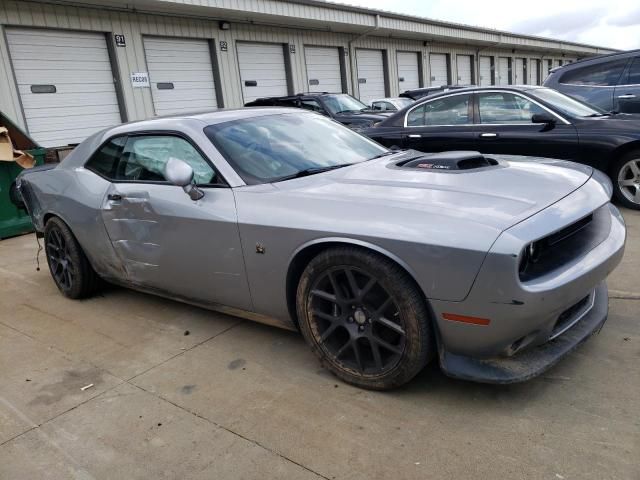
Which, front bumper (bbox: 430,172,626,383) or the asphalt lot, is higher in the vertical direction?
front bumper (bbox: 430,172,626,383)

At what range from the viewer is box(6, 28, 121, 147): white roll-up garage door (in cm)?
967

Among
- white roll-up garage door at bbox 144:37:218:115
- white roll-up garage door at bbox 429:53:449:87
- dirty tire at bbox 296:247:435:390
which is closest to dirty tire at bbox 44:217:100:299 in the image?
dirty tire at bbox 296:247:435:390

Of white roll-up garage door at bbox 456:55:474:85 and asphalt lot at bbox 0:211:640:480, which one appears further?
white roll-up garage door at bbox 456:55:474:85

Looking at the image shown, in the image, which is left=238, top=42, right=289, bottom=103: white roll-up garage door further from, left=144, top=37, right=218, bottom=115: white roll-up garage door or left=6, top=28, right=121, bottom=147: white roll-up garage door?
left=6, top=28, right=121, bottom=147: white roll-up garage door

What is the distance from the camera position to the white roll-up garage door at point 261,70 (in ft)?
45.8

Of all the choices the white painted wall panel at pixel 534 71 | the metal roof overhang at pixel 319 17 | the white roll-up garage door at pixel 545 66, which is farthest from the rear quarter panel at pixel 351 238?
the white roll-up garage door at pixel 545 66

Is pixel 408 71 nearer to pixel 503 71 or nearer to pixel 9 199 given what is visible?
pixel 503 71

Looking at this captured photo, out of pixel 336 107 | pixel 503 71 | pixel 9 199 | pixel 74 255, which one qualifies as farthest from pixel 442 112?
pixel 503 71

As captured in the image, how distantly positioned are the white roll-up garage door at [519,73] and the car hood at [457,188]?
99.9 feet

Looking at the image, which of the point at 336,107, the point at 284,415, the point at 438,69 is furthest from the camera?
the point at 438,69

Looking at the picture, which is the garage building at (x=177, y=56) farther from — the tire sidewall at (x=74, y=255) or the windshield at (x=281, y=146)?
the windshield at (x=281, y=146)

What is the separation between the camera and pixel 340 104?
38.1ft

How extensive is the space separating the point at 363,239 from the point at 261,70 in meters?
13.1

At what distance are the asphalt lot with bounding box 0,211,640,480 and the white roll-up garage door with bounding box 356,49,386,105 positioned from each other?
16.0 m
